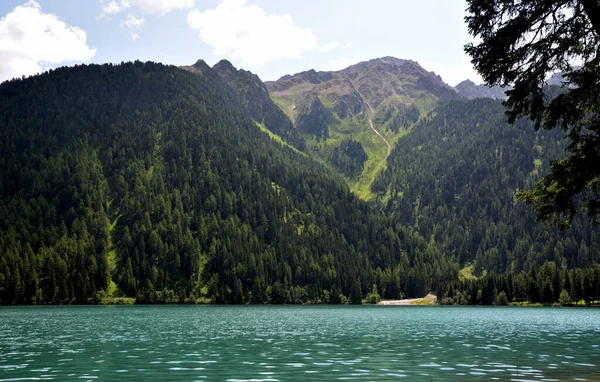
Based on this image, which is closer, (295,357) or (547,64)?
(547,64)

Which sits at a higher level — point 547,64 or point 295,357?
point 547,64

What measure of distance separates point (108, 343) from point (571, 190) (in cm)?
4687

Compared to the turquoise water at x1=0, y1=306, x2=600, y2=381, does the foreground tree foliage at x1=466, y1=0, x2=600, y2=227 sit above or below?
above

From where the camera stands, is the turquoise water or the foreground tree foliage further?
the turquoise water

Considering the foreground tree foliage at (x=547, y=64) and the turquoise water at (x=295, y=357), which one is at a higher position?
the foreground tree foliage at (x=547, y=64)

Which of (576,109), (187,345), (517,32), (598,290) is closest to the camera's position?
(517,32)

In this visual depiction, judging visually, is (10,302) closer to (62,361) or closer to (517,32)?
(62,361)

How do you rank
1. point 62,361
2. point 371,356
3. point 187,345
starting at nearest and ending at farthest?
point 62,361 → point 371,356 → point 187,345

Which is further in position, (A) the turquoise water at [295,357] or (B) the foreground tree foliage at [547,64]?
(A) the turquoise water at [295,357]

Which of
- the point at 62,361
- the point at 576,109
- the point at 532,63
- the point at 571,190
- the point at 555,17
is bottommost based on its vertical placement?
the point at 62,361

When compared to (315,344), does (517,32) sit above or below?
above

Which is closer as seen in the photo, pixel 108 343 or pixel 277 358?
pixel 277 358

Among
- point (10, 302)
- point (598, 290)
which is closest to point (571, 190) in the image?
point (598, 290)

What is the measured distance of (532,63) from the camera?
22641 mm
